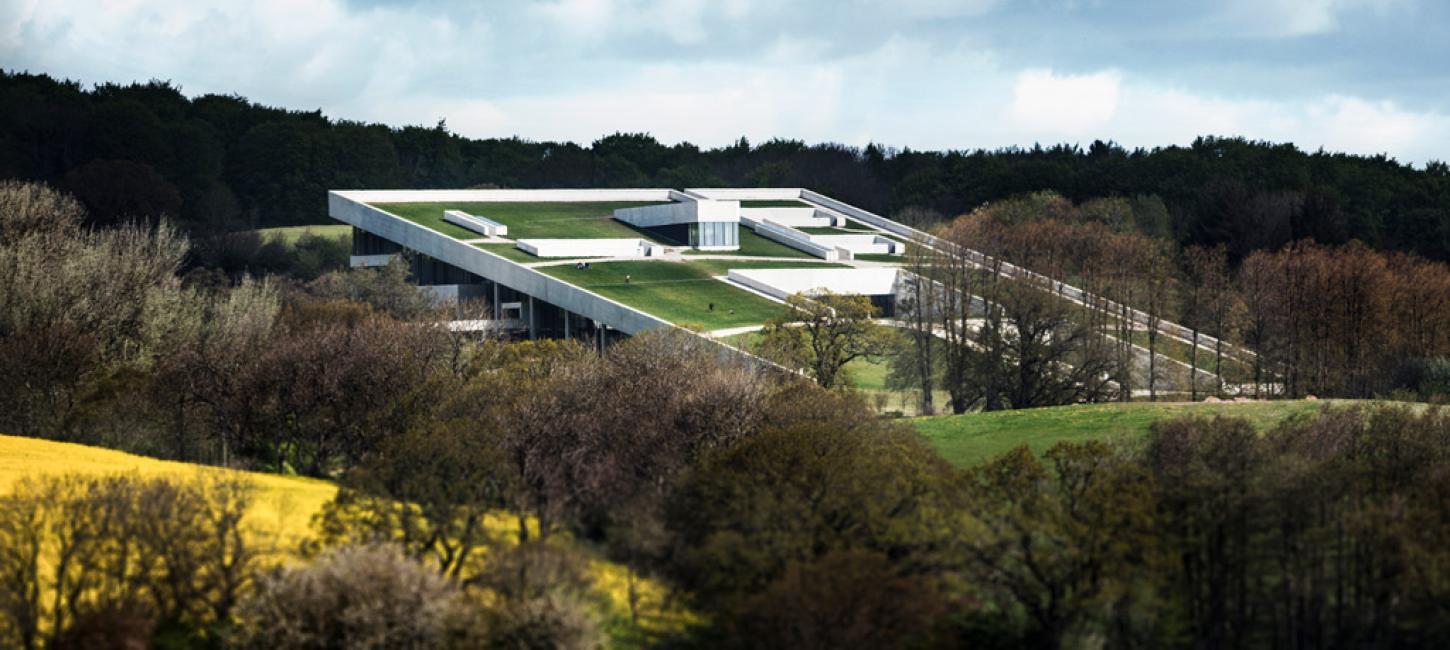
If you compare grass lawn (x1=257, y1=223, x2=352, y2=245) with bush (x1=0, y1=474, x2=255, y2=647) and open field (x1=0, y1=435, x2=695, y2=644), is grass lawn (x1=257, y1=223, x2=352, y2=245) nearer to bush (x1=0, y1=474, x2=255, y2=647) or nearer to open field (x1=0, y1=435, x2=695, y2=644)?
open field (x1=0, y1=435, x2=695, y2=644)

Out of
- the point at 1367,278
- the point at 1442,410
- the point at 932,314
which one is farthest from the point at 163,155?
the point at 1442,410

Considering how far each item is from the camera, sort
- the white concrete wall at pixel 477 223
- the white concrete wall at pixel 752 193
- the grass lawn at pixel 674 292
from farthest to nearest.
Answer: the white concrete wall at pixel 752 193 < the white concrete wall at pixel 477 223 < the grass lawn at pixel 674 292

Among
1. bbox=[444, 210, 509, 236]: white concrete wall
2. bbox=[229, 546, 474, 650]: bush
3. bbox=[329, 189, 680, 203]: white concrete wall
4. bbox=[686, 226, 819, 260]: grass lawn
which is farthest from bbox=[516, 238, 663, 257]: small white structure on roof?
bbox=[229, 546, 474, 650]: bush

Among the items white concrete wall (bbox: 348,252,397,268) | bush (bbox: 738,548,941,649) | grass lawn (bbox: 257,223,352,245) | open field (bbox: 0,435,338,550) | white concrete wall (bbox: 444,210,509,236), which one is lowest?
bush (bbox: 738,548,941,649)

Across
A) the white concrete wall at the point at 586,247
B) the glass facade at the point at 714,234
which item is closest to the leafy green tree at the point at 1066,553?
the white concrete wall at the point at 586,247

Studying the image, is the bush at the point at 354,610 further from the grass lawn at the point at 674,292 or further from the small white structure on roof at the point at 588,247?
the small white structure on roof at the point at 588,247

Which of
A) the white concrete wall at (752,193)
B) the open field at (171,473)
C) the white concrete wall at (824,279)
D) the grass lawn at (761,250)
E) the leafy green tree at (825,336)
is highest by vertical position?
the white concrete wall at (752,193)

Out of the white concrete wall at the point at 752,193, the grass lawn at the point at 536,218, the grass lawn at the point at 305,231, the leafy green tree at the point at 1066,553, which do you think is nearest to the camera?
the leafy green tree at the point at 1066,553
